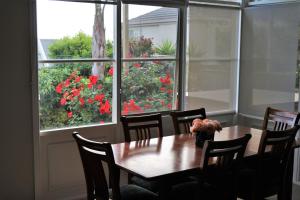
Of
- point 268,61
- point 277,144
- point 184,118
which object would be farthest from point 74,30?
point 268,61

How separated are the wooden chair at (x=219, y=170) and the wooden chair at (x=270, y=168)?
0.28m

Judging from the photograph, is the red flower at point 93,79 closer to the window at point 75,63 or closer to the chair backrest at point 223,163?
the window at point 75,63

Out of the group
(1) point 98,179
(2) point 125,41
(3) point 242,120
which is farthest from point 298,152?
(1) point 98,179

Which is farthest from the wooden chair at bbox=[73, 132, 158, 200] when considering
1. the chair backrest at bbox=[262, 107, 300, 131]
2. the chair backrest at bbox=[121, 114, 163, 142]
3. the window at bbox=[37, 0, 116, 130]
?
the chair backrest at bbox=[262, 107, 300, 131]

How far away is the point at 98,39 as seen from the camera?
410 cm

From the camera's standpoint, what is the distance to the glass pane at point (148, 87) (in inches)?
172

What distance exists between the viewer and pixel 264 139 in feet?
9.84

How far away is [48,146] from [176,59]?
182cm

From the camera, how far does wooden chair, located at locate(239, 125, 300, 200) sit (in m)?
3.05

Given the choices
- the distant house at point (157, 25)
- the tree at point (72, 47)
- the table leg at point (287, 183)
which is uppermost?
the distant house at point (157, 25)

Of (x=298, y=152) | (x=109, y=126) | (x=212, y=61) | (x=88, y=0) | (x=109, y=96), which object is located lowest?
(x=298, y=152)

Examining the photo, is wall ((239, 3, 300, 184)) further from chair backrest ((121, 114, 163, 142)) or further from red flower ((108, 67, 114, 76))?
red flower ((108, 67, 114, 76))

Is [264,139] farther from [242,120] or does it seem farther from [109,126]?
[242,120]

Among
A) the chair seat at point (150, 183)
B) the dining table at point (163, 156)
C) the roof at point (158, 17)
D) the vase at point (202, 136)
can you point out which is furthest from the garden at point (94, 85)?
the vase at point (202, 136)
